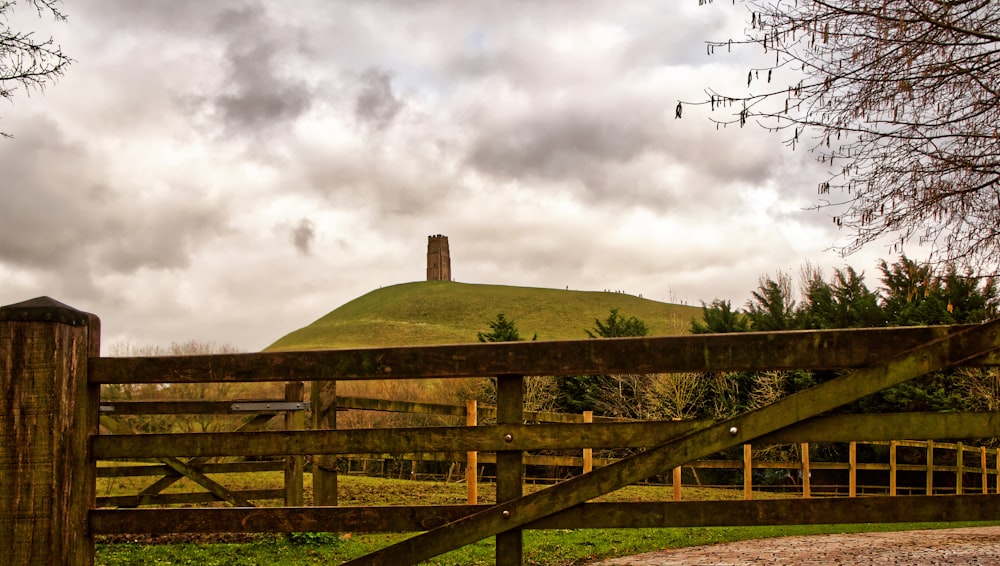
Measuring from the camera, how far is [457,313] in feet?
365

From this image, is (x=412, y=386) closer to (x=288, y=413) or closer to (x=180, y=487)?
(x=180, y=487)

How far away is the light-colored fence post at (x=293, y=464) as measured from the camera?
32.3 feet

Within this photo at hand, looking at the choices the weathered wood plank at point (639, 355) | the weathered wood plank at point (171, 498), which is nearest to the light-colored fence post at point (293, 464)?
the weathered wood plank at point (171, 498)

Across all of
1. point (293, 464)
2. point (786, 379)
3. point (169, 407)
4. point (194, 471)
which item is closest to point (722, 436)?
point (293, 464)

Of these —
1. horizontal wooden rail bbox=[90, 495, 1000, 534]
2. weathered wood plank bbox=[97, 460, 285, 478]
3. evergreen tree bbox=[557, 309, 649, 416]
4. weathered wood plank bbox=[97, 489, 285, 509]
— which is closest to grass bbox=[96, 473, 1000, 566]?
weathered wood plank bbox=[97, 489, 285, 509]

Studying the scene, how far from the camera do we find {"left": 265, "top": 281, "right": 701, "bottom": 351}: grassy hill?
99750mm

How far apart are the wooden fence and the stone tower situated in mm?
167763

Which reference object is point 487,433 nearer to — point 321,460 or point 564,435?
point 564,435

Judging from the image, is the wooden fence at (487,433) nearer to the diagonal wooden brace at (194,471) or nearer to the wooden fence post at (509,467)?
the wooden fence post at (509,467)

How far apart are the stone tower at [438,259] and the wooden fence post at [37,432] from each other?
167760mm

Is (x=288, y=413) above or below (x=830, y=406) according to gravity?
below

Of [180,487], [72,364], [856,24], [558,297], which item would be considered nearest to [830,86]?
[856,24]

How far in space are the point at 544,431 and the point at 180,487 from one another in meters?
15.1

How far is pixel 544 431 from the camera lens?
3697 mm
